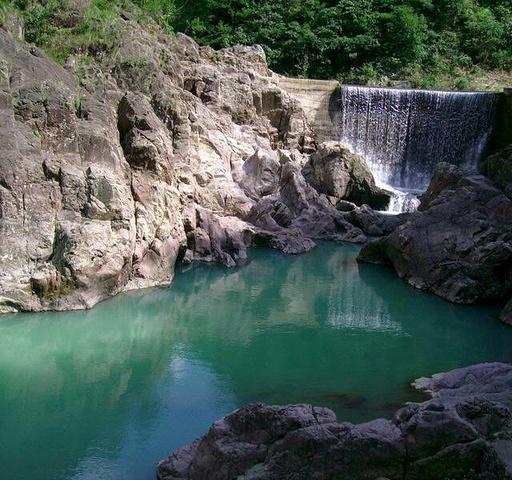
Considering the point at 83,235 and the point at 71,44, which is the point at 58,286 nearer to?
the point at 83,235

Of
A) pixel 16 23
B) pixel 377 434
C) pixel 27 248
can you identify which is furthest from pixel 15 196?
pixel 377 434

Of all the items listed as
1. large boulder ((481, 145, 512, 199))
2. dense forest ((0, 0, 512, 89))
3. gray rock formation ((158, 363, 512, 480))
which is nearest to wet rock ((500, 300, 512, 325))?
large boulder ((481, 145, 512, 199))

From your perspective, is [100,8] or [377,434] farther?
[100,8]

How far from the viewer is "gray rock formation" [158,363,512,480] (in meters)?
6.85

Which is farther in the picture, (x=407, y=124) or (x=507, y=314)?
(x=407, y=124)

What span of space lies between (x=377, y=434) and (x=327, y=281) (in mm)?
13291

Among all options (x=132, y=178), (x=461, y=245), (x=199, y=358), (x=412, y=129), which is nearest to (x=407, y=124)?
(x=412, y=129)

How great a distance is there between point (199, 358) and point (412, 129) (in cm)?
2105

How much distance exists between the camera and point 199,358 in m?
13.4

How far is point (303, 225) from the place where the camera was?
82.6ft

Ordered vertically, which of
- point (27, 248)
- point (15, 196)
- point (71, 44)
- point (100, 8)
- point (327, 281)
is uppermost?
point (100, 8)

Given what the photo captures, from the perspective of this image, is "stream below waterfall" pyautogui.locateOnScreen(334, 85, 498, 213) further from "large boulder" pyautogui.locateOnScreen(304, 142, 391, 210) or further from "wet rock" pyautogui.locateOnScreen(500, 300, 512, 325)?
"wet rock" pyautogui.locateOnScreen(500, 300, 512, 325)

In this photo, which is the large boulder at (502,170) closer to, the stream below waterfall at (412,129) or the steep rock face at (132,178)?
the steep rock face at (132,178)

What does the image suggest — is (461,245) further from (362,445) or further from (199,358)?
(362,445)
